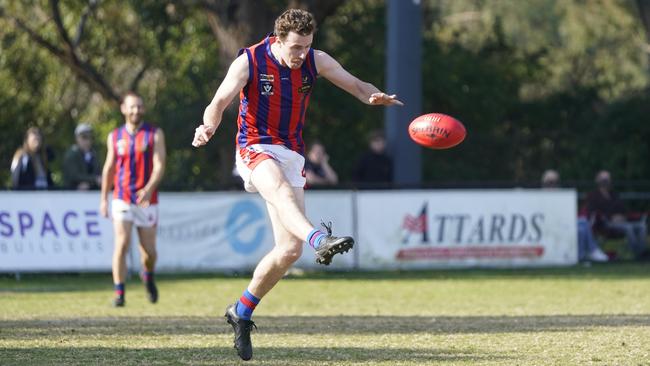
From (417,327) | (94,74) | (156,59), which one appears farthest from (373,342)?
(156,59)

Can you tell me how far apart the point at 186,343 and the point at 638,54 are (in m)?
36.6

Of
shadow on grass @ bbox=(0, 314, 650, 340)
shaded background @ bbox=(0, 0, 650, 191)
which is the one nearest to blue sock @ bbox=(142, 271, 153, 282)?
shadow on grass @ bbox=(0, 314, 650, 340)

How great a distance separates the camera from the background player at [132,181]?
39.5 feet

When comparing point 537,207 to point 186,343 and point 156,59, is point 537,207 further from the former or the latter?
point 156,59

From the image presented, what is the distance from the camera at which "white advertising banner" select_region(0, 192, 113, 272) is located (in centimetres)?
1619

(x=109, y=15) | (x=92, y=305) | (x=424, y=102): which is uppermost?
(x=109, y=15)

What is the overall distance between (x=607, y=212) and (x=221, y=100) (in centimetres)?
1222

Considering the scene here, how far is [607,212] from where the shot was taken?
18750mm

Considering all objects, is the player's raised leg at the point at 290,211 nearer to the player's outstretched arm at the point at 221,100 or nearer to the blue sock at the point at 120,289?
the player's outstretched arm at the point at 221,100

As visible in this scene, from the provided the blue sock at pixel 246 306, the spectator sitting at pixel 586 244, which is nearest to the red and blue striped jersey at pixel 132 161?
the blue sock at pixel 246 306

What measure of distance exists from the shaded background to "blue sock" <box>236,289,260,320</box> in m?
14.2

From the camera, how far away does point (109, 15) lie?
→ 28.2 m

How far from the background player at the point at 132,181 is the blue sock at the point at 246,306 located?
4214mm

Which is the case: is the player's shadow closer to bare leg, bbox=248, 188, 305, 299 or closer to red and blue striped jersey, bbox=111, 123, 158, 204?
bare leg, bbox=248, 188, 305, 299
